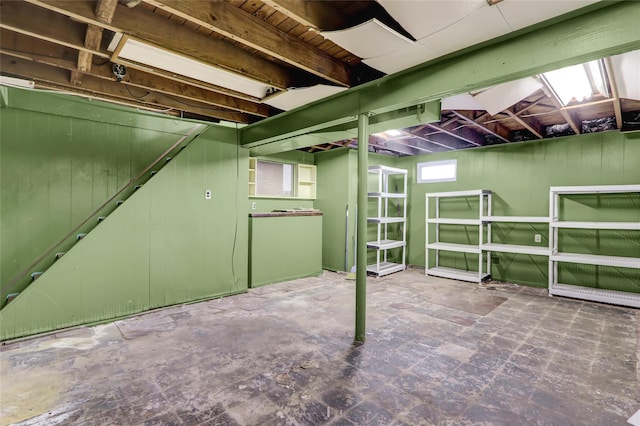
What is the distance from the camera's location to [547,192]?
5012mm

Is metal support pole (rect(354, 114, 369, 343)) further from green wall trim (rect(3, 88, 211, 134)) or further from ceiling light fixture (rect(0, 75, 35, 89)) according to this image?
ceiling light fixture (rect(0, 75, 35, 89))

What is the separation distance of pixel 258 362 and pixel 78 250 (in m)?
2.32

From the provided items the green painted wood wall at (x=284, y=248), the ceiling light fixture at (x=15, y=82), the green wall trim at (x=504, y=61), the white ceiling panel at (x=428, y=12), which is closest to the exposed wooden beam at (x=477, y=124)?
the green wall trim at (x=504, y=61)

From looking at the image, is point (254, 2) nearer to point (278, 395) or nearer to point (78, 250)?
point (278, 395)

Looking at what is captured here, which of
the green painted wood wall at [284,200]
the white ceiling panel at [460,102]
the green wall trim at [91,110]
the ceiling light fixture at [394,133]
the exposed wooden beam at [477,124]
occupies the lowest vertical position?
the green painted wood wall at [284,200]

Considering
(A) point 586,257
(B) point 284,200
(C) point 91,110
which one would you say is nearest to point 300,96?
(C) point 91,110

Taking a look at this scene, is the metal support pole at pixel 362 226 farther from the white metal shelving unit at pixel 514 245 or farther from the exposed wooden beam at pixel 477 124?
the white metal shelving unit at pixel 514 245

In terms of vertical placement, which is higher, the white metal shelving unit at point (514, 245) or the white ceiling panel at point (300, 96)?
the white ceiling panel at point (300, 96)

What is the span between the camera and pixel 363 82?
2.87 m

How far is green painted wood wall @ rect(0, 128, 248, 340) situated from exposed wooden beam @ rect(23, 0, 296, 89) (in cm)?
179

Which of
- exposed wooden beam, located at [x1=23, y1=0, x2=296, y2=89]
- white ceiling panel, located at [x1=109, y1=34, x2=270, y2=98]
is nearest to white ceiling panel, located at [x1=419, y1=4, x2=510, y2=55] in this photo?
exposed wooden beam, located at [x1=23, y1=0, x2=296, y2=89]

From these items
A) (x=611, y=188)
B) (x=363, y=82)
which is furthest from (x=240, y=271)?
(x=611, y=188)

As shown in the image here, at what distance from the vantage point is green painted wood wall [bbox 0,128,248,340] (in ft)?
10.2

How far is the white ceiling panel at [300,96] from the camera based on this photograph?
2.98 m
